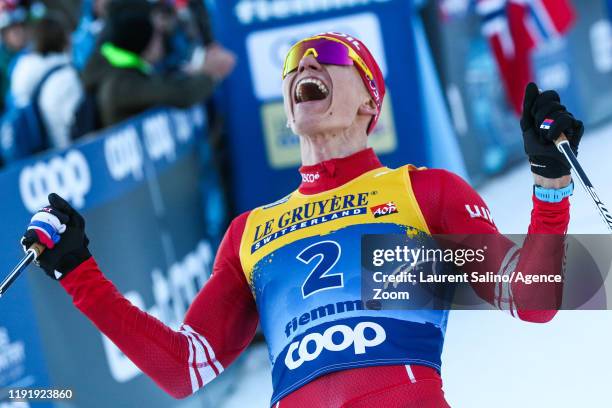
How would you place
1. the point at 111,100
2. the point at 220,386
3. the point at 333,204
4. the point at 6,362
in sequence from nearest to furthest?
the point at 333,204 < the point at 6,362 < the point at 220,386 < the point at 111,100

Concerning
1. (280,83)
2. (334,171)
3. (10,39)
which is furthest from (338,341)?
(10,39)

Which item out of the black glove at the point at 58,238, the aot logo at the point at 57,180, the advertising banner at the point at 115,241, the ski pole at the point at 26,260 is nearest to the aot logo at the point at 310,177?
the black glove at the point at 58,238

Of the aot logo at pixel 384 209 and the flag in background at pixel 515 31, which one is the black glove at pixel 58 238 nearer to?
the aot logo at pixel 384 209

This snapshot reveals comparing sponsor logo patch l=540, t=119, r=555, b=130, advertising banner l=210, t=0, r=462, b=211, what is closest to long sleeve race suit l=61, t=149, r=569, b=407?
sponsor logo patch l=540, t=119, r=555, b=130

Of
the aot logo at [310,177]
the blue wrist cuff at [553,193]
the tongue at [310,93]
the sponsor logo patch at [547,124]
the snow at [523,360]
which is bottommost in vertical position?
the snow at [523,360]

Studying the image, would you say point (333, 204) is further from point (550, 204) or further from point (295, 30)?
point (295, 30)

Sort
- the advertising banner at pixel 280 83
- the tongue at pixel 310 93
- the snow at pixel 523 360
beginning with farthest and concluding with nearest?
the advertising banner at pixel 280 83 → the snow at pixel 523 360 → the tongue at pixel 310 93

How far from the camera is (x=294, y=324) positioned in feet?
9.84

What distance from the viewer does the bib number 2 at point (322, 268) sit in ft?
9.80

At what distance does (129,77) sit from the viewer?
21.5ft

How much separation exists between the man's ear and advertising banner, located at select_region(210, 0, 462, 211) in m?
3.91

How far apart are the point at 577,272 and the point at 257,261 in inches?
35.4

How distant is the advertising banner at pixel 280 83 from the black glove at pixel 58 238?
447cm

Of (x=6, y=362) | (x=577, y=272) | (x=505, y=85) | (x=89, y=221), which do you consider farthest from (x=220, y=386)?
(x=505, y=85)
